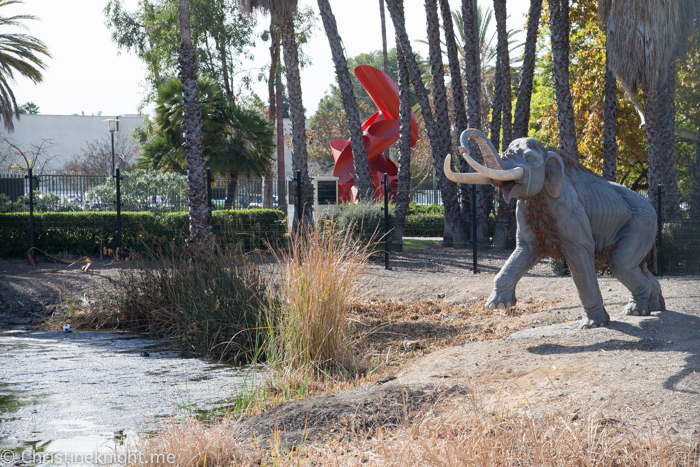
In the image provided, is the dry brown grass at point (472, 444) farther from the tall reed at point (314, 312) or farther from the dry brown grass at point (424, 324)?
the dry brown grass at point (424, 324)

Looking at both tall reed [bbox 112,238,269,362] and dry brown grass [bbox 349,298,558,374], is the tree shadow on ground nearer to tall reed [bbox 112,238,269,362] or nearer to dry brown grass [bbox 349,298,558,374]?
dry brown grass [bbox 349,298,558,374]

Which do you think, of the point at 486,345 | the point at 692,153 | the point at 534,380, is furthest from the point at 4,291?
the point at 692,153

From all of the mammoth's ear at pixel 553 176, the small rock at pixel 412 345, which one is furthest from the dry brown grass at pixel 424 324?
the mammoth's ear at pixel 553 176

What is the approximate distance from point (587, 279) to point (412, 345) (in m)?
1.97

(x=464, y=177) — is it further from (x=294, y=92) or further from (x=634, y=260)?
(x=294, y=92)

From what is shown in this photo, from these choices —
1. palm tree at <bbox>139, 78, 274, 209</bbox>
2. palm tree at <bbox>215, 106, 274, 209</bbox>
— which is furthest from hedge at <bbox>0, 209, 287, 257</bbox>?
palm tree at <bbox>139, 78, 274, 209</bbox>

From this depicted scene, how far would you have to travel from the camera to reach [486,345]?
558 centimetres

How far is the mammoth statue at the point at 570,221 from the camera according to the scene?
5.21m

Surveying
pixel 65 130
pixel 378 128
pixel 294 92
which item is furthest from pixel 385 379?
pixel 65 130

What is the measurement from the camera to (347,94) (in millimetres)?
15359

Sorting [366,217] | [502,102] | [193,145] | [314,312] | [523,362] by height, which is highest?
[502,102]

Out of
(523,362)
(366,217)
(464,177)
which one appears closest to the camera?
(523,362)

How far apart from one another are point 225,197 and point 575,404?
13.3m

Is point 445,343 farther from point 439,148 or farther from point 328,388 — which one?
point 439,148
